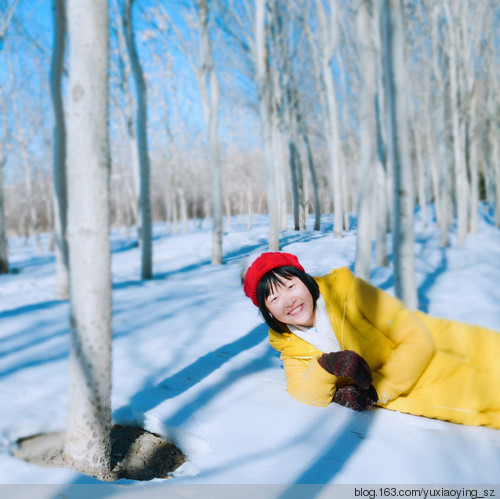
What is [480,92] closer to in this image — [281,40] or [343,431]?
[281,40]

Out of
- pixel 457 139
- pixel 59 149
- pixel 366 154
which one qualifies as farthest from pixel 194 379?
pixel 457 139

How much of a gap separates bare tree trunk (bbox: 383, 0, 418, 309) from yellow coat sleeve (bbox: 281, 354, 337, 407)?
62cm

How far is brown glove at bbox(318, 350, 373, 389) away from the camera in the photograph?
1.29 meters

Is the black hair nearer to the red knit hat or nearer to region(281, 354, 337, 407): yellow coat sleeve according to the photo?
the red knit hat

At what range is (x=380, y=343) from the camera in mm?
1418

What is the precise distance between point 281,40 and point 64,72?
2.37 m

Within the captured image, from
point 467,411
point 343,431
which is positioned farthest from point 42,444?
point 467,411

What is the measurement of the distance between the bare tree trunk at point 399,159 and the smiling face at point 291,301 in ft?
2.23

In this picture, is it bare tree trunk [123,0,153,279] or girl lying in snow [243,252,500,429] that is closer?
girl lying in snow [243,252,500,429]

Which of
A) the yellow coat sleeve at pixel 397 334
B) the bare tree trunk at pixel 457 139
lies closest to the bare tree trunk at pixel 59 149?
the yellow coat sleeve at pixel 397 334

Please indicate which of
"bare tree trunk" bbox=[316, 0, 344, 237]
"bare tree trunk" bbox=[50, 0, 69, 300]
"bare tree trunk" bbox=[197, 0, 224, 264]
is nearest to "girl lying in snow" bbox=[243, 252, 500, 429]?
"bare tree trunk" bbox=[316, 0, 344, 237]

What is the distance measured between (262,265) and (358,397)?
2.29ft

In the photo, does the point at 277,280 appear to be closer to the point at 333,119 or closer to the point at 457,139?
the point at 333,119

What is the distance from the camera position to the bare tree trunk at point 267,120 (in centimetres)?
177
